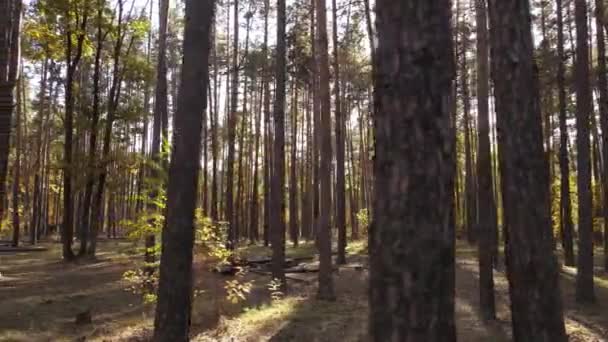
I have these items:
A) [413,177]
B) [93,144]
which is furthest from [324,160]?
[93,144]

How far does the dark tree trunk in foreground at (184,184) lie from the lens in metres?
5.45

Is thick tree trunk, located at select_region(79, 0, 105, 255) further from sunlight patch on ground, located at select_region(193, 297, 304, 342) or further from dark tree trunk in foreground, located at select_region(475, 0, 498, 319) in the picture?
dark tree trunk in foreground, located at select_region(475, 0, 498, 319)

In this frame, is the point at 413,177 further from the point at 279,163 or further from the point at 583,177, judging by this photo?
the point at 279,163

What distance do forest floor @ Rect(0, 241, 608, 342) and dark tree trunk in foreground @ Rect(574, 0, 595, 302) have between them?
56 centimetres

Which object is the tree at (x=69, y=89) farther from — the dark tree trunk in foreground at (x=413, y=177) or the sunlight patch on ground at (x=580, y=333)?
the dark tree trunk in foreground at (x=413, y=177)

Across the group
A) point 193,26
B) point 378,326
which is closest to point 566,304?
point 193,26

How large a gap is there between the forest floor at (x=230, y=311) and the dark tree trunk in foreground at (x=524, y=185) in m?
3.83

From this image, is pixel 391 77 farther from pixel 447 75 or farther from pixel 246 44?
pixel 246 44

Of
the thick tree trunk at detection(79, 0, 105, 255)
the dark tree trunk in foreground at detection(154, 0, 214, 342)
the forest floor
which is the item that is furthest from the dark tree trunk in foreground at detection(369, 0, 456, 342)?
the thick tree trunk at detection(79, 0, 105, 255)

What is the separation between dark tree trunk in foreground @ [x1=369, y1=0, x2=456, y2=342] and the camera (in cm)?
213

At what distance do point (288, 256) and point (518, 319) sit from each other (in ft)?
53.7

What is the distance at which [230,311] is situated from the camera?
1075cm

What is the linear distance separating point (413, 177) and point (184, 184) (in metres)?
3.78

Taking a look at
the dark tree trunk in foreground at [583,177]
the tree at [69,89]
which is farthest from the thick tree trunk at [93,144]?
the dark tree trunk in foreground at [583,177]
